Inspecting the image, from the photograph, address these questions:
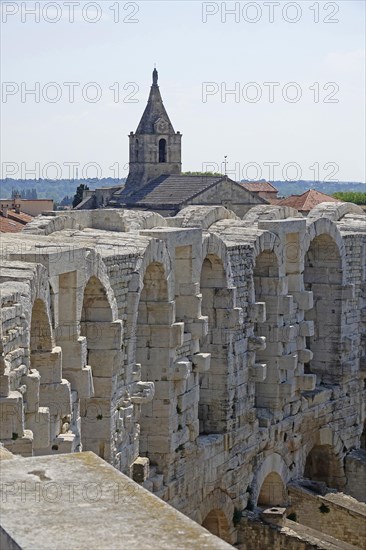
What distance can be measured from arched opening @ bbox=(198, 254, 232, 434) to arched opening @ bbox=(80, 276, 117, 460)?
433 centimetres

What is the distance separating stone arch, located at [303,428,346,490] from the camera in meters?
23.5

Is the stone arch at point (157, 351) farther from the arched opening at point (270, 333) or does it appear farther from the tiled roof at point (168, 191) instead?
the tiled roof at point (168, 191)

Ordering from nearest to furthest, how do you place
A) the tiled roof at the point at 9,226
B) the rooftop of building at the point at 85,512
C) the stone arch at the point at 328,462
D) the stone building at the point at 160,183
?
the rooftop of building at the point at 85,512
the stone arch at the point at 328,462
the tiled roof at the point at 9,226
the stone building at the point at 160,183

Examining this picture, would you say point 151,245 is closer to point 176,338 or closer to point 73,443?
point 176,338

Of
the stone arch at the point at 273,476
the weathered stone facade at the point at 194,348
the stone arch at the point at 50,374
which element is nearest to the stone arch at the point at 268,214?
the weathered stone facade at the point at 194,348

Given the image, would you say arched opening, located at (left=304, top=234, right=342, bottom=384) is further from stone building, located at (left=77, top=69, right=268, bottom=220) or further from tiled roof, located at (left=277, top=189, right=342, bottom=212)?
stone building, located at (left=77, top=69, right=268, bottom=220)

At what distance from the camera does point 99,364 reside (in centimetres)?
1545

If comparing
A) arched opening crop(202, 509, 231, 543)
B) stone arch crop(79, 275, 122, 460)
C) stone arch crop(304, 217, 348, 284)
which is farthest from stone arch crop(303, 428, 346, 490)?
stone arch crop(79, 275, 122, 460)

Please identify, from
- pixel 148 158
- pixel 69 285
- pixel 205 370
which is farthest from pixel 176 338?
pixel 148 158

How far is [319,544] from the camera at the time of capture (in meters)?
18.6

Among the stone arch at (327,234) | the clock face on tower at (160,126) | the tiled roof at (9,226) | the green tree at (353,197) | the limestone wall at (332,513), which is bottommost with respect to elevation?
the limestone wall at (332,513)

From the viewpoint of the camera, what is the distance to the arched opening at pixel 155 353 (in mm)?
17500

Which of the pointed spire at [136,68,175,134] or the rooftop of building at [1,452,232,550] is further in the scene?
the pointed spire at [136,68,175,134]

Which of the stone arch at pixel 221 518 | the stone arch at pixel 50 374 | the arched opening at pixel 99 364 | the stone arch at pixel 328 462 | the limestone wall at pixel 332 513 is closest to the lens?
the stone arch at pixel 50 374
